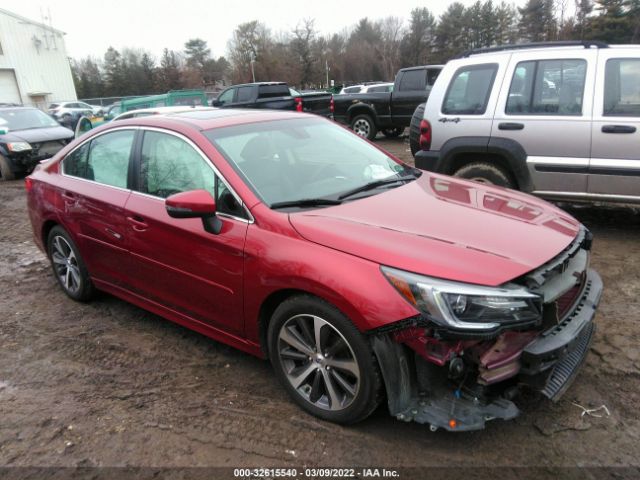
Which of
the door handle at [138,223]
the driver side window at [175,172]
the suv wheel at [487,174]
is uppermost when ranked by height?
the driver side window at [175,172]

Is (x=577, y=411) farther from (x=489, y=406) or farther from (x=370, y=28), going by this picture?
(x=370, y=28)

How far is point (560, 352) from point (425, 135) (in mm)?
4172

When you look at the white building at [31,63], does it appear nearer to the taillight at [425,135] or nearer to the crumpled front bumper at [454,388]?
the taillight at [425,135]

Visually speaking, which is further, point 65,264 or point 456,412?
point 65,264

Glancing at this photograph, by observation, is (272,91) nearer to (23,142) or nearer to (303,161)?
(23,142)

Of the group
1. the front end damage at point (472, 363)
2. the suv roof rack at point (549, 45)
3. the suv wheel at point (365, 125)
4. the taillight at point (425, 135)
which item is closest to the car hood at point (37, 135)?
the suv wheel at point (365, 125)

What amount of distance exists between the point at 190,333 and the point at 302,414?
1.44 m

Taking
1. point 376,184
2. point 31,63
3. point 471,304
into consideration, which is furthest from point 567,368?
point 31,63

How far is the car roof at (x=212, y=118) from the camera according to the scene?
3.50 meters

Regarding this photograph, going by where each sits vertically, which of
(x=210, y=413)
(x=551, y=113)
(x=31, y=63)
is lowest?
(x=210, y=413)

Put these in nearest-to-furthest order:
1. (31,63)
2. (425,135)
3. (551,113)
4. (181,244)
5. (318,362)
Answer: (318,362), (181,244), (551,113), (425,135), (31,63)

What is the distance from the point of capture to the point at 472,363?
2363 mm

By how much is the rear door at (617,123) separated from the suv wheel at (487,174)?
87cm

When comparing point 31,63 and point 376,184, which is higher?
point 31,63
